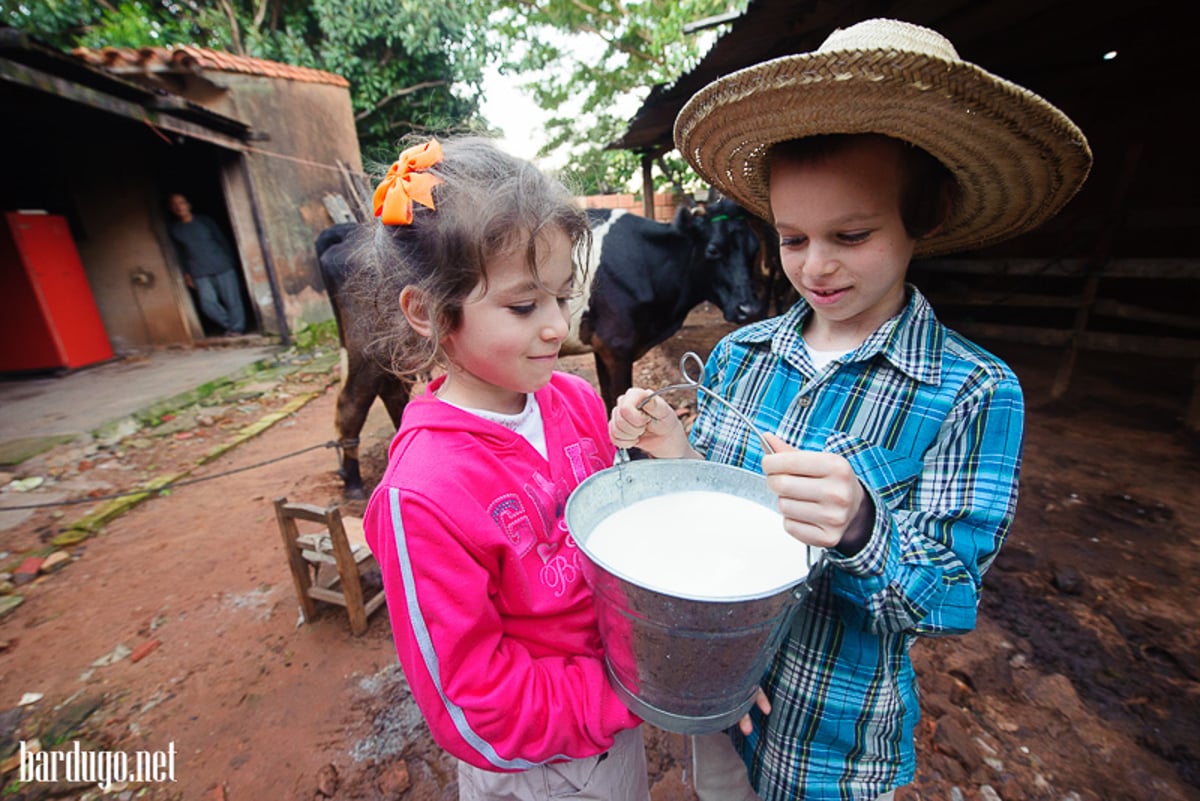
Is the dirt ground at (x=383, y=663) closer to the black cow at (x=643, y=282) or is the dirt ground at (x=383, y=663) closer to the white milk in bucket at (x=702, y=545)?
the black cow at (x=643, y=282)

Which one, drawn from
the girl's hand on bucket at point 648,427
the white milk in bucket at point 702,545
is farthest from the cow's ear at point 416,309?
the white milk in bucket at point 702,545

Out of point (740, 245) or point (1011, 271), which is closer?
point (740, 245)

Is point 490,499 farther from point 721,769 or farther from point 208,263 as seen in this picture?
point 208,263

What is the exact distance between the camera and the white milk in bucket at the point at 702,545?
94 centimetres

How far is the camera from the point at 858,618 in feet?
3.53

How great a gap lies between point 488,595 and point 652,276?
12.4 ft

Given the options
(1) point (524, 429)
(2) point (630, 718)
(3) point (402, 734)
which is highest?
(1) point (524, 429)

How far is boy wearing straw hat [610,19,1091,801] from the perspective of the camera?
87 cm

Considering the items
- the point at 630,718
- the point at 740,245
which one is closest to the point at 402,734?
the point at 630,718

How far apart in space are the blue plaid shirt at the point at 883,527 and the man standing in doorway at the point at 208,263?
34.2 feet

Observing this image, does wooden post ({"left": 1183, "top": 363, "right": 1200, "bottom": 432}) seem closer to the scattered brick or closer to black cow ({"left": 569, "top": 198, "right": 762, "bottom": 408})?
black cow ({"left": 569, "top": 198, "right": 762, "bottom": 408})

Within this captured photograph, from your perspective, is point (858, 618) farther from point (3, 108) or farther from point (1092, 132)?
point (3, 108)

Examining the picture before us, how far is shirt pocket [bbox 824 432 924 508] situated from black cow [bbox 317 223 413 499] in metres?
3.24

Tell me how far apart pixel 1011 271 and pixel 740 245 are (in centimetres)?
319
